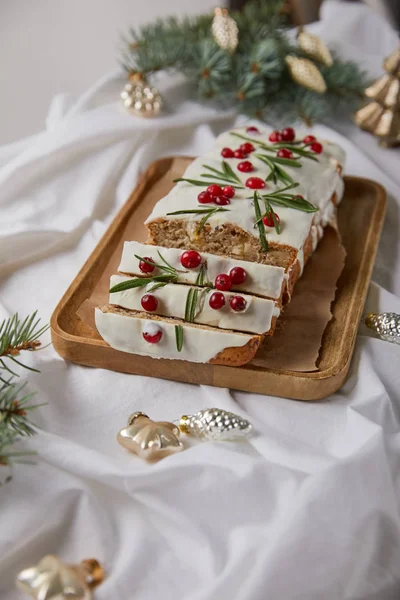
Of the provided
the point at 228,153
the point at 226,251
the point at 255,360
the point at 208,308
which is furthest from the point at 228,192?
the point at 255,360

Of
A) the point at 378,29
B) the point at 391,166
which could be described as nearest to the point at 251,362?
the point at 391,166

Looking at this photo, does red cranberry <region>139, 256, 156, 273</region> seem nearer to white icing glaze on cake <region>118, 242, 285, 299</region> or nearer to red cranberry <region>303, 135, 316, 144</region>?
white icing glaze on cake <region>118, 242, 285, 299</region>

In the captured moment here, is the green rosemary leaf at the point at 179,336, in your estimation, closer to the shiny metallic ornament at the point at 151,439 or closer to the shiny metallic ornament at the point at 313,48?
the shiny metallic ornament at the point at 151,439

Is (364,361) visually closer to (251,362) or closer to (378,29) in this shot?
(251,362)

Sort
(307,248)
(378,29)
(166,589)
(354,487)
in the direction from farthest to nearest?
(378,29) → (307,248) → (354,487) → (166,589)

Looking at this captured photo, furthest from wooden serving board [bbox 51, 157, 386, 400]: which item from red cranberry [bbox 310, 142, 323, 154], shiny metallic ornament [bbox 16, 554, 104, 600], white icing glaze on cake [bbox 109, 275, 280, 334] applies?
shiny metallic ornament [bbox 16, 554, 104, 600]


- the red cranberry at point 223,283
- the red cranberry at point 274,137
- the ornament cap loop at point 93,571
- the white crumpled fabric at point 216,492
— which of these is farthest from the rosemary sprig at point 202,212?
the ornament cap loop at point 93,571
